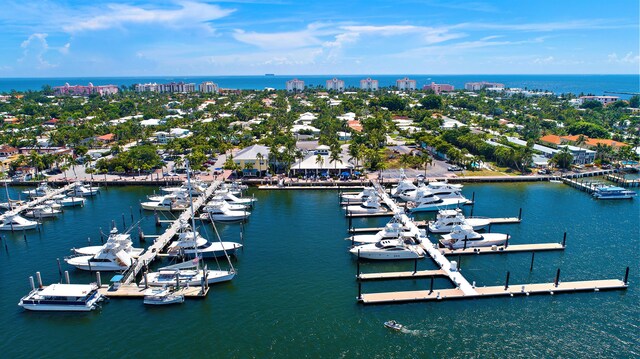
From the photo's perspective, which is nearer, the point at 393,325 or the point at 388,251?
the point at 393,325

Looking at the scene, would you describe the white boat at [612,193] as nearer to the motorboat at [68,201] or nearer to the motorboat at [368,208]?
the motorboat at [368,208]

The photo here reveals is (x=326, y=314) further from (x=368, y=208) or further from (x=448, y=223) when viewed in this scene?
(x=368, y=208)

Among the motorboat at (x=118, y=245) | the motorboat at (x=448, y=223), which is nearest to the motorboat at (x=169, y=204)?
the motorboat at (x=118, y=245)

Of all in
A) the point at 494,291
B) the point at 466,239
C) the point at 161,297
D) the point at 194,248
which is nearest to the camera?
the point at 161,297

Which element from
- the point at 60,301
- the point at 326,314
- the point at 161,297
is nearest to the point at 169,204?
the point at 60,301

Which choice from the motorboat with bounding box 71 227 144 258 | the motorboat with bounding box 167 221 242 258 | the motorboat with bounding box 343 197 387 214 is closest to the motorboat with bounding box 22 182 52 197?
the motorboat with bounding box 71 227 144 258

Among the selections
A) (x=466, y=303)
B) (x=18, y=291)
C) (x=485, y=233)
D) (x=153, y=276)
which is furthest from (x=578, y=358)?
(x=18, y=291)

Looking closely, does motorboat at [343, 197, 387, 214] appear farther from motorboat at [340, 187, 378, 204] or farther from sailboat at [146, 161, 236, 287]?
sailboat at [146, 161, 236, 287]
